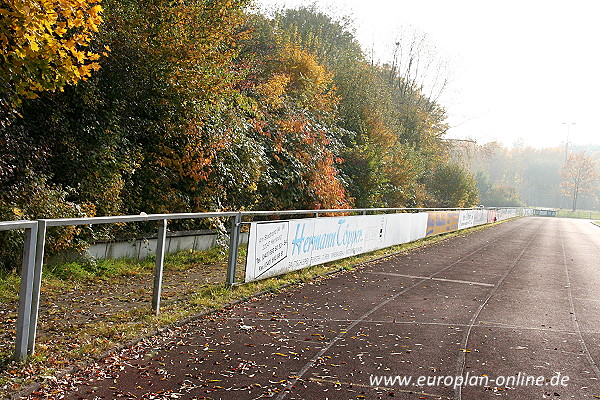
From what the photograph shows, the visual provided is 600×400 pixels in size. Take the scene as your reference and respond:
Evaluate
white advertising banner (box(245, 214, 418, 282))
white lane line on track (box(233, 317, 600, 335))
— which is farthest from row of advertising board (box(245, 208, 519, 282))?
white lane line on track (box(233, 317, 600, 335))

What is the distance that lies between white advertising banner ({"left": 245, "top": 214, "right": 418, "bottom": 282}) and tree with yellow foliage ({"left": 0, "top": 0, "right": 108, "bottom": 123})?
368 cm

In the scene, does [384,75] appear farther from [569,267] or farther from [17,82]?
[17,82]

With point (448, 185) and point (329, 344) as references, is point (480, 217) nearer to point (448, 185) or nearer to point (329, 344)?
point (448, 185)

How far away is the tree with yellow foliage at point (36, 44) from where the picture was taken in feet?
22.0

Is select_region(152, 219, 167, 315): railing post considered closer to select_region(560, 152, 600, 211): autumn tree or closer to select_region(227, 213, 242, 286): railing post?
select_region(227, 213, 242, 286): railing post

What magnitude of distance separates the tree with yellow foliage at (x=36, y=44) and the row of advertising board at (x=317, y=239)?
370 cm

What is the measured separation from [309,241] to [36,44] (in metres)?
6.69

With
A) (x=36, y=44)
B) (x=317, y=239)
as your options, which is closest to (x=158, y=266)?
(x=36, y=44)

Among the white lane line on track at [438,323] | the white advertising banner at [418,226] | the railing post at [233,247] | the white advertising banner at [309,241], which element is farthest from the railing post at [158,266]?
the white advertising banner at [418,226]

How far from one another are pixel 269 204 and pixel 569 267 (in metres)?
9.15

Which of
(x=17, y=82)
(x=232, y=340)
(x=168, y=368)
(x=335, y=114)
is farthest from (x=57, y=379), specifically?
(x=335, y=114)

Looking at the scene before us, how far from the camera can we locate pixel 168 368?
17.4ft

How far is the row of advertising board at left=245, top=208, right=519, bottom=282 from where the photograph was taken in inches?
383

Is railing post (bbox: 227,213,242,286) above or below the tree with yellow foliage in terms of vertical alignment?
below
